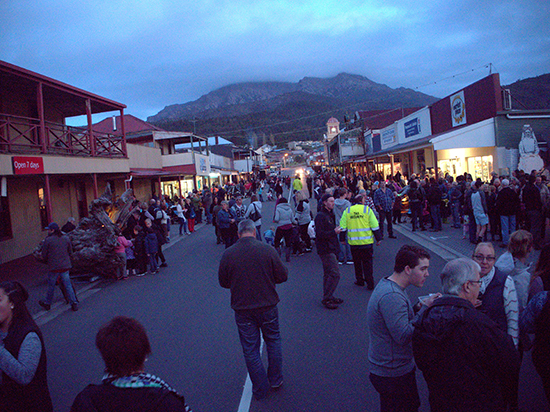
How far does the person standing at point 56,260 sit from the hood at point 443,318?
24.6 feet

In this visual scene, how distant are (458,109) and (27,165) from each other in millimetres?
19114

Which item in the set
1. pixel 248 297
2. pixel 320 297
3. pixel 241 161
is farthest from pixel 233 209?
pixel 241 161

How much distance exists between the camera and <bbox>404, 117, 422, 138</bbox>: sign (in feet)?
83.3

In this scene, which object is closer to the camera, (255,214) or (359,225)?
(359,225)

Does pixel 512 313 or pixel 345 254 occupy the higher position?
pixel 512 313

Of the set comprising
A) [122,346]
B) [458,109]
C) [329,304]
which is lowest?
[329,304]

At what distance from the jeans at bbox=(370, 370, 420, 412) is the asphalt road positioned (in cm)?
105

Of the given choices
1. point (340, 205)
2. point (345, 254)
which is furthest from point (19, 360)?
point (345, 254)

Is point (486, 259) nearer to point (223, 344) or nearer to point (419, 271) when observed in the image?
point (419, 271)

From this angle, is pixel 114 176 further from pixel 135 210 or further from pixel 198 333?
pixel 198 333

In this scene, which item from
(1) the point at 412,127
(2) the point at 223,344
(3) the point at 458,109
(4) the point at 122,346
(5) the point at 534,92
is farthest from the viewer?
(5) the point at 534,92

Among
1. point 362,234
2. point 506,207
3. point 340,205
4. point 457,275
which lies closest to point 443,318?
point 457,275

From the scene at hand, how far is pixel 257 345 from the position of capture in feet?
13.7

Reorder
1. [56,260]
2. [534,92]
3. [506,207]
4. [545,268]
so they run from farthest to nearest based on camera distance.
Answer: [534,92]
[506,207]
[56,260]
[545,268]
